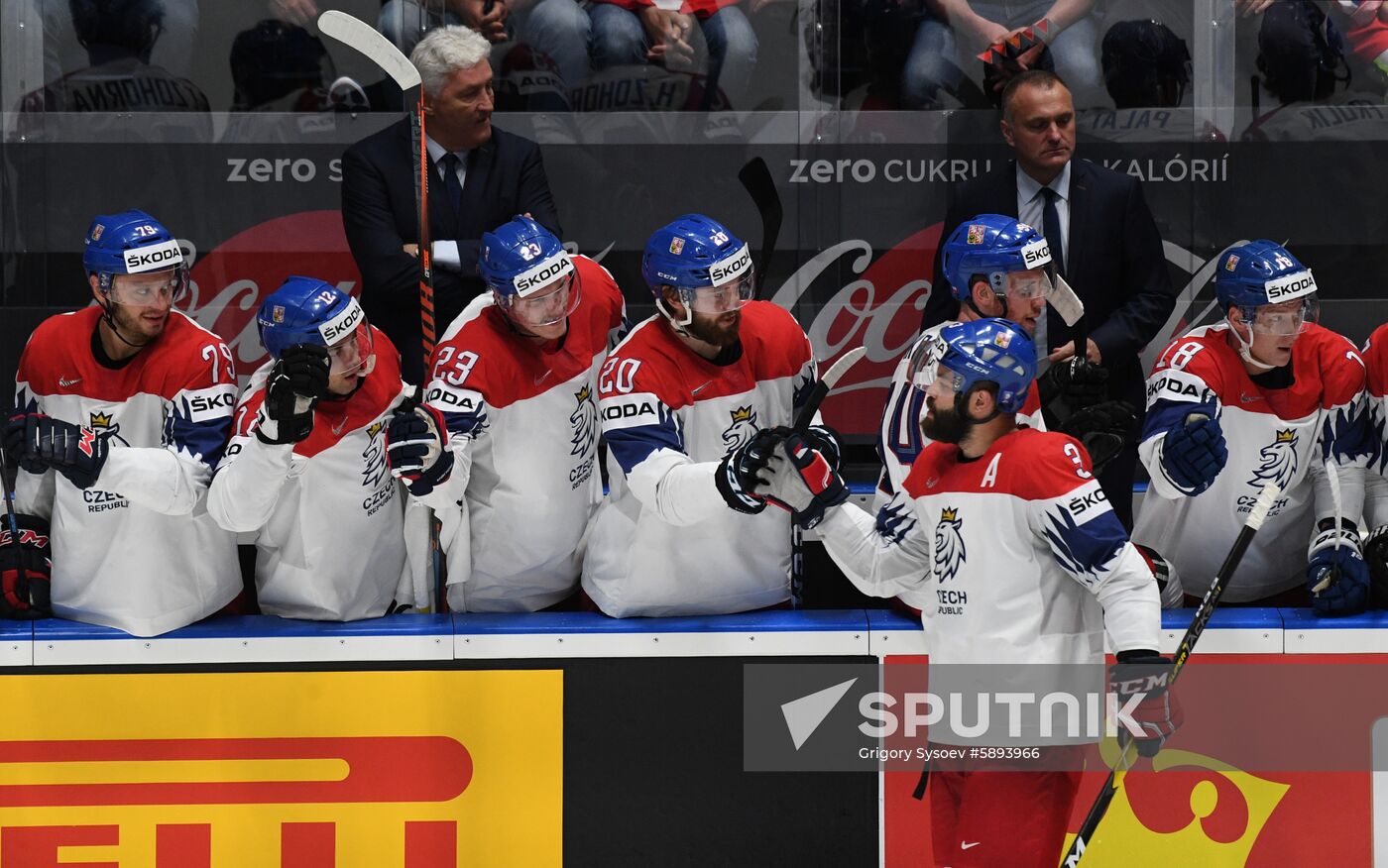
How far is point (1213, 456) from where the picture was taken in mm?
4137

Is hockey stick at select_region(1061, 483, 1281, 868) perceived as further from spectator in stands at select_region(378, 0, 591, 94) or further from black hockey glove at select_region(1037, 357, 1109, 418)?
spectator in stands at select_region(378, 0, 591, 94)

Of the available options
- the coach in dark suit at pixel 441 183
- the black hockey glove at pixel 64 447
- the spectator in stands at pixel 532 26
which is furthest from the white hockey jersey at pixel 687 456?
the spectator in stands at pixel 532 26

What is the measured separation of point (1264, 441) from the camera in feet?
14.8

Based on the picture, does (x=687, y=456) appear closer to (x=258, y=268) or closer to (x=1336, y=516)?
(x=1336, y=516)

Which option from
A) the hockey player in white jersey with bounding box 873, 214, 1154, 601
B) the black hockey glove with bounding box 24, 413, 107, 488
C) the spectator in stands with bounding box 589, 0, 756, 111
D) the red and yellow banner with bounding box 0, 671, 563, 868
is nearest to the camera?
the black hockey glove with bounding box 24, 413, 107, 488

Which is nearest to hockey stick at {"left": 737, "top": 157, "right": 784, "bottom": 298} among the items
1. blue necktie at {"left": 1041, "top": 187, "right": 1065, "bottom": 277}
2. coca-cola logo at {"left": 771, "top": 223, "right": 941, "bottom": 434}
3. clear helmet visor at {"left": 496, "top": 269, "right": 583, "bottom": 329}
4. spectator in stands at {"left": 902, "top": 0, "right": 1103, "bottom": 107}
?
coca-cola logo at {"left": 771, "top": 223, "right": 941, "bottom": 434}

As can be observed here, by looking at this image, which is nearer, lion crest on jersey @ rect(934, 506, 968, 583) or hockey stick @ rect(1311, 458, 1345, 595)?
lion crest on jersey @ rect(934, 506, 968, 583)

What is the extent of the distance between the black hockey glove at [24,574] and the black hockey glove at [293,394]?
2.52 ft

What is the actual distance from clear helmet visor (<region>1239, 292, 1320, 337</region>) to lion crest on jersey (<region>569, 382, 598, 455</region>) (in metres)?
1.68

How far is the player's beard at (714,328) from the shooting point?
4.25 m

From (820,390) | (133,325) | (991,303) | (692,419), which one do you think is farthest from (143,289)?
(991,303)

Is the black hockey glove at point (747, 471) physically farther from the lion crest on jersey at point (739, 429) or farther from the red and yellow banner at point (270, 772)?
the red and yellow banner at point (270, 772)

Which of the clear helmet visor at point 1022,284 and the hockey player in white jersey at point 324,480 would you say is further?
the clear helmet visor at point 1022,284

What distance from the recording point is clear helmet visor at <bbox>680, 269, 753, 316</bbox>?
4.23 m
